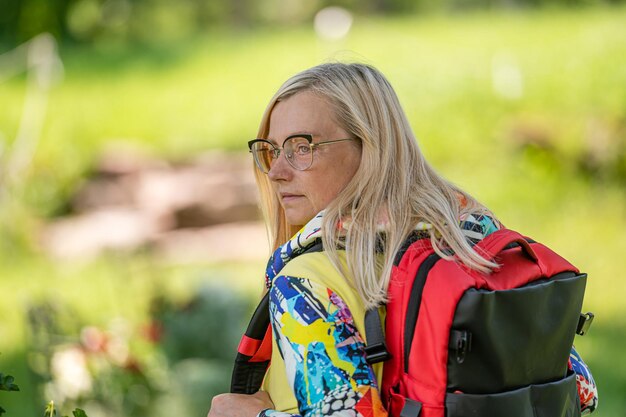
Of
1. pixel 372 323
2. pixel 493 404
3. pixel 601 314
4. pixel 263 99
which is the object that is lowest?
pixel 601 314

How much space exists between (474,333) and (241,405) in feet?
1.70

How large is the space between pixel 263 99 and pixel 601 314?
4884 millimetres

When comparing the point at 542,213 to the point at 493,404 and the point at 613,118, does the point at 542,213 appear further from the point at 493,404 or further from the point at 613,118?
the point at 493,404

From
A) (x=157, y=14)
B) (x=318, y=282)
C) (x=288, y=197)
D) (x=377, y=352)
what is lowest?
(x=377, y=352)

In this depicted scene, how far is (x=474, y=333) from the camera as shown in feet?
5.58

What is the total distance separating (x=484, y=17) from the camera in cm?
1172

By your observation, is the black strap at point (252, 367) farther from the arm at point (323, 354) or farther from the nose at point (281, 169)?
the nose at point (281, 169)

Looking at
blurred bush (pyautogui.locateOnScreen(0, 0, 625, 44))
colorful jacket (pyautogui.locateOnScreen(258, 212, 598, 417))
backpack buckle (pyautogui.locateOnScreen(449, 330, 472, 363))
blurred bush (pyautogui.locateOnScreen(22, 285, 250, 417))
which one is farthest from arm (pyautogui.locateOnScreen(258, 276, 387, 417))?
blurred bush (pyautogui.locateOnScreen(0, 0, 625, 44))

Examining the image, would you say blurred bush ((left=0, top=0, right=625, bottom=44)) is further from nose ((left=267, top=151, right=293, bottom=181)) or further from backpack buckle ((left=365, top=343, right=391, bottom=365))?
backpack buckle ((left=365, top=343, right=391, bottom=365))

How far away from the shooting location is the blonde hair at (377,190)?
1.81 metres

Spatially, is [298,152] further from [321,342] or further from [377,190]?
[321,342]

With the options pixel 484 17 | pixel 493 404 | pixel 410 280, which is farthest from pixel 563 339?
pixel 484 17

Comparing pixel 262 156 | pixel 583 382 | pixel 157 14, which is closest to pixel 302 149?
pixel 262 156

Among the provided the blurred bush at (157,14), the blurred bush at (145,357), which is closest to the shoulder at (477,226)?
the blurred bush at (145,357)
